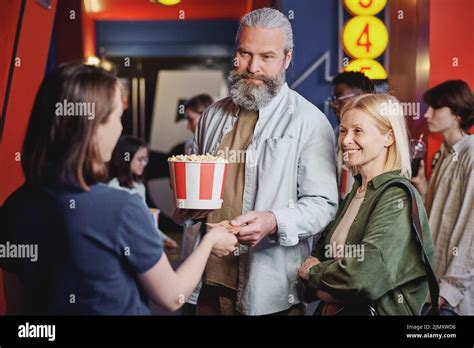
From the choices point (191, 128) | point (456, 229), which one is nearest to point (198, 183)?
point (456, 229)

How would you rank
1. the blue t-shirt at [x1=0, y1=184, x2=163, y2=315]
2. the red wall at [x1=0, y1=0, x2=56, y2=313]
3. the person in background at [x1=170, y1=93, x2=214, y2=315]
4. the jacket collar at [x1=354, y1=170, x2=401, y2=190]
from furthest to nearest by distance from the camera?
1. the person in background at [x1=170, y1=93, x2=214, y2=315]
2. the red wall at [x1=0, y1=0, x2=56, y2=313]
3. the jacket collar at [x1=354, y1=170, x2=401, y2=190]
4. the blue t-shirt at [x1=0, y1=184, x2=163, y2=315]

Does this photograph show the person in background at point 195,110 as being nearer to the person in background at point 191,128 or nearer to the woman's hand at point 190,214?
the person in background at point 191,128

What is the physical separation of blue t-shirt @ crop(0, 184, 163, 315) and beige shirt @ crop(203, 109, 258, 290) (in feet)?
1.79

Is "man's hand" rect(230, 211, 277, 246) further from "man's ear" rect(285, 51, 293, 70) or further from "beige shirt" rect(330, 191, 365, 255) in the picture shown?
"man's ear" rect(285, 51, 293, 70)

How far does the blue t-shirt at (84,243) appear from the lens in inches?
56.0

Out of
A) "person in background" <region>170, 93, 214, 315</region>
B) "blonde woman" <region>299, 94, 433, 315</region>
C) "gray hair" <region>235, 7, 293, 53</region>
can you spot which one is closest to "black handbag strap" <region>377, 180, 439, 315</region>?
"blonde woman" <region>299, 94, 433, 315</region>

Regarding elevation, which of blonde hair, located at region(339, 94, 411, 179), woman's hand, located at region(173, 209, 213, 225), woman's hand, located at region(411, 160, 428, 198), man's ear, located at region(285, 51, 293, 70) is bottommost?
woman's hand, located at region(173, 209, 213, 225)

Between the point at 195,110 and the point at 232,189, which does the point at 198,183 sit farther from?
the point at 195,110

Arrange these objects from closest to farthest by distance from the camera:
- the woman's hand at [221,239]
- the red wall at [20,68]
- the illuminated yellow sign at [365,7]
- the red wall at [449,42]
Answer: the woman's hand at [221,239], the red wall at [20,68], the red wall at [449,42], the illuminated yellow sign at [365,7]

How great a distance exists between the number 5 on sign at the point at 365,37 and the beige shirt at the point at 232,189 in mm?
1483

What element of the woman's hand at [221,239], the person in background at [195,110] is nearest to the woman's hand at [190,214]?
the woman's hand at [221,239]

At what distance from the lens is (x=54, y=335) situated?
210 centimetres

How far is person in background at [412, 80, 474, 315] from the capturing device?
2.32 meters

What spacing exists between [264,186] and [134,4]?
3902 mm
